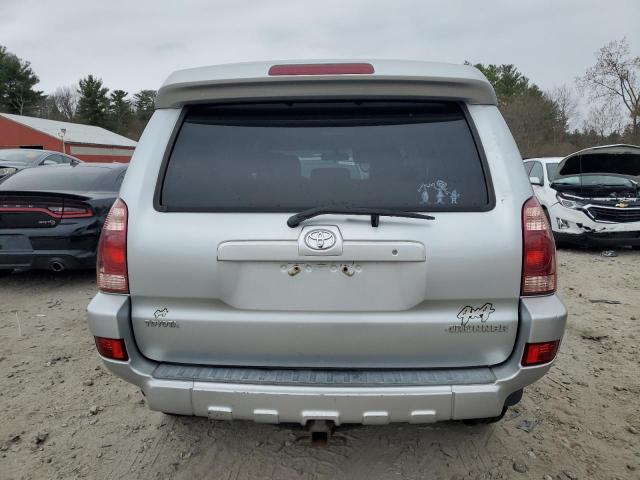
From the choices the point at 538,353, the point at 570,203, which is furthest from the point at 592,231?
the point at 538,353

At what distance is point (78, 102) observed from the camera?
224ft

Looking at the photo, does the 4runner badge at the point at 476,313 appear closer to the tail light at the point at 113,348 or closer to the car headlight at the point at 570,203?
the tail light at the point at 113,348

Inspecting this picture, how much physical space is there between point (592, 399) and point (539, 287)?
5.78 ft

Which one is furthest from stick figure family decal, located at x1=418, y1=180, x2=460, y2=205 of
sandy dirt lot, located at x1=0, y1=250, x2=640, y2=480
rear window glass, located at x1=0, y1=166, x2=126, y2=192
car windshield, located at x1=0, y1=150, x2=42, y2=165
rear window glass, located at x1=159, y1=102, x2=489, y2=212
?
car windshield, located at x1=0, y1=150, x2=42, y2=165

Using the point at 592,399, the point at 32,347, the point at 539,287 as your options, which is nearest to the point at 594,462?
the point at 592,399

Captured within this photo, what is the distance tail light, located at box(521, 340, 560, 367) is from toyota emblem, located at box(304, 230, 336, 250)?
93 centimetres

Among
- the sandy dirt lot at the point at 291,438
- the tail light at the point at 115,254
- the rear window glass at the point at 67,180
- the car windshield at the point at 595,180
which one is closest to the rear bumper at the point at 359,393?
the tail light at the point at 115,254

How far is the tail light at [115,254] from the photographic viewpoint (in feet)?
6.52

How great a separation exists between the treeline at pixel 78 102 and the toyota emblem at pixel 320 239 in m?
71.1

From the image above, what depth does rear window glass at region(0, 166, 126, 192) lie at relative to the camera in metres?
5.54

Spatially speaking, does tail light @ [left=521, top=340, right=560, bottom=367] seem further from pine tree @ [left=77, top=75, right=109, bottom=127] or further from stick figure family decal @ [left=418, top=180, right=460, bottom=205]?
pine tree @ [left=77, top=75, right=109, bottom=127]

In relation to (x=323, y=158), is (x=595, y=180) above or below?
below

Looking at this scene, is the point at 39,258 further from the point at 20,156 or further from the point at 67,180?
the point at 20,156

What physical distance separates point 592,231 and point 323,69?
24.0ft
